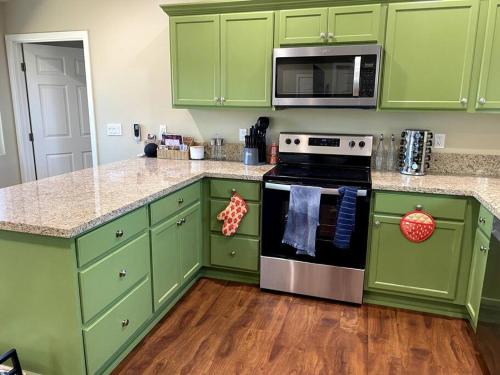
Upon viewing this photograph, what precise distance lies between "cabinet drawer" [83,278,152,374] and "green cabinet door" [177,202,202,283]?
463mm

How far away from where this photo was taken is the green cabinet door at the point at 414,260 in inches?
97.2

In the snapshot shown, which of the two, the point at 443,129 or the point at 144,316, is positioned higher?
the point at 443,129

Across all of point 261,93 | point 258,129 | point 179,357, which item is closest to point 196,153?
point 258,129

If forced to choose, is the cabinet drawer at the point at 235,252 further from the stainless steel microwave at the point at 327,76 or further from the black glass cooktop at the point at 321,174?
the stainless steel microwave at the point at 327,76

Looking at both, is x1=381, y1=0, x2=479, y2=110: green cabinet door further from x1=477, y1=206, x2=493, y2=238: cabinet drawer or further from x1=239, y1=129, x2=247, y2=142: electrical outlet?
x1=239, y1=129, x2=247, y2=142: electrical outlet

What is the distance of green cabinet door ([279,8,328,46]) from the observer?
267 centimetres

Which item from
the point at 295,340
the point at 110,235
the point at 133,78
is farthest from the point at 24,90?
the point at 295,340

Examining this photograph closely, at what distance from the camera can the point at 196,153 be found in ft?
11.1

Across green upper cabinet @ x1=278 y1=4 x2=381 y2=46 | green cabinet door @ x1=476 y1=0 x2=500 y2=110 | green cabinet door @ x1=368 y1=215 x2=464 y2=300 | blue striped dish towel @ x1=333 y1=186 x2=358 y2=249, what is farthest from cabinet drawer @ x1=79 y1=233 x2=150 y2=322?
green cabinet door @ x1=476 y1=0 x2=500 y2=110

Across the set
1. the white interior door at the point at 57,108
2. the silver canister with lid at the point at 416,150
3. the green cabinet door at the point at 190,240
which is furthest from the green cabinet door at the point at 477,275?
the white interior door at the point at 57,108

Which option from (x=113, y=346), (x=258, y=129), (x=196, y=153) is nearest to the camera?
(x=113, y=346)

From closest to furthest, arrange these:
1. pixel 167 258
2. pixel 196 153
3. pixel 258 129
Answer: pixel 167 258, pixel 258 129, pixel 196 153

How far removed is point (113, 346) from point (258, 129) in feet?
6.30

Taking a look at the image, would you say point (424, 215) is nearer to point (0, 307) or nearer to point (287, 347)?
point (287, 347)
